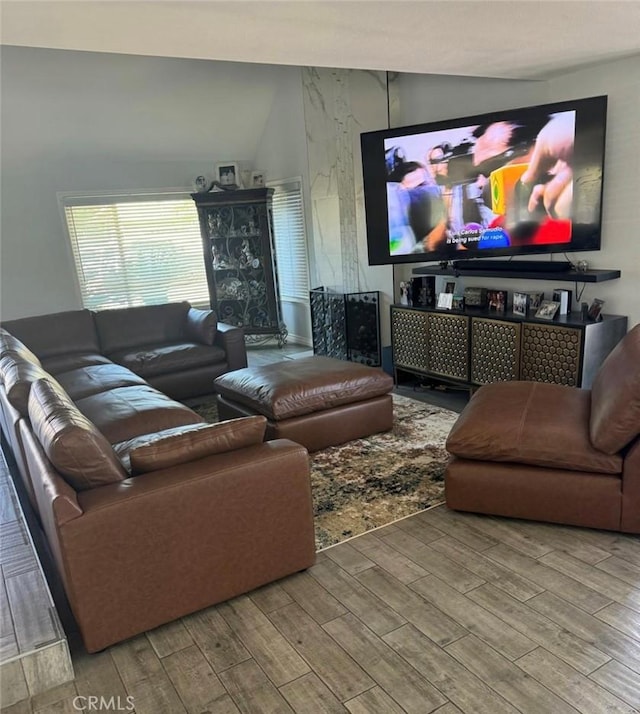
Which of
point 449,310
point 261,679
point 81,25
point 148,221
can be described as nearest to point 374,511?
point 261,679

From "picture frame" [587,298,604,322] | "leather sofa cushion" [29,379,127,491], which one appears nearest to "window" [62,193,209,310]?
"leather sofa cushion" [29,379,127,491]

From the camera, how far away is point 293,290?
23.1ft

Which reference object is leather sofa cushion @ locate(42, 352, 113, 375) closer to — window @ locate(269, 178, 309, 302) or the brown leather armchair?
window @ locate(269, 178, 309, 302)

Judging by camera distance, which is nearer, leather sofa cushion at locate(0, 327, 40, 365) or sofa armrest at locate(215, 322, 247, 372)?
leather sofa cushion at locate(0, 327, 40, 365)

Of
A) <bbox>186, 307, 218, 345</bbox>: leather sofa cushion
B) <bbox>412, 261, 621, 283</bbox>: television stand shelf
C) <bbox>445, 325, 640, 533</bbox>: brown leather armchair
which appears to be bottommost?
<bbox>445, 325, 640, 533</bbox>: brown leather armchair

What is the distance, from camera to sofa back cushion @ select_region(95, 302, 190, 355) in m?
5.08

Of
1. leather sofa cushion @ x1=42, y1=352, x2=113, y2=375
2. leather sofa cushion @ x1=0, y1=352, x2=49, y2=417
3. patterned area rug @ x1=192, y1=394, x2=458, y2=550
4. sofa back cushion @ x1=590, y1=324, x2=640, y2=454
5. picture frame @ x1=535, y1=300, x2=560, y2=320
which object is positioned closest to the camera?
sofa back cushion @ x1=590, y1=324, x2=640, y2=454

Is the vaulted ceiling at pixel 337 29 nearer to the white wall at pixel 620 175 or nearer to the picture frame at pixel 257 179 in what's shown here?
the white wall at pixel 620 175

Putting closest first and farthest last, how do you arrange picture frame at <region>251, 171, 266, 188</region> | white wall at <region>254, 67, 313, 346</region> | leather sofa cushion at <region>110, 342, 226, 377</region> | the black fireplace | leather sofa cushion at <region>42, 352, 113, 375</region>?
leather sofa cushion at <region>42, 352, 113, 375</region>, leather sofa cushion at <region>110, 342, 226, 377</region>, the black fireplace, white wall at <region>254, 67, 313, 346</region>, picture frame at <region>251, 171, 266, 188</region>

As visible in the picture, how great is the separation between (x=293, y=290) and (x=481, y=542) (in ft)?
16.0

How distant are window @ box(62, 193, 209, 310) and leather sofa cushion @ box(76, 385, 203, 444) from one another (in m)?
3.24

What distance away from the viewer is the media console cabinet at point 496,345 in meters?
3.69

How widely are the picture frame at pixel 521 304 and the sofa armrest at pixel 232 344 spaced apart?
230 cm

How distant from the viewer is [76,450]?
1.98 meters
